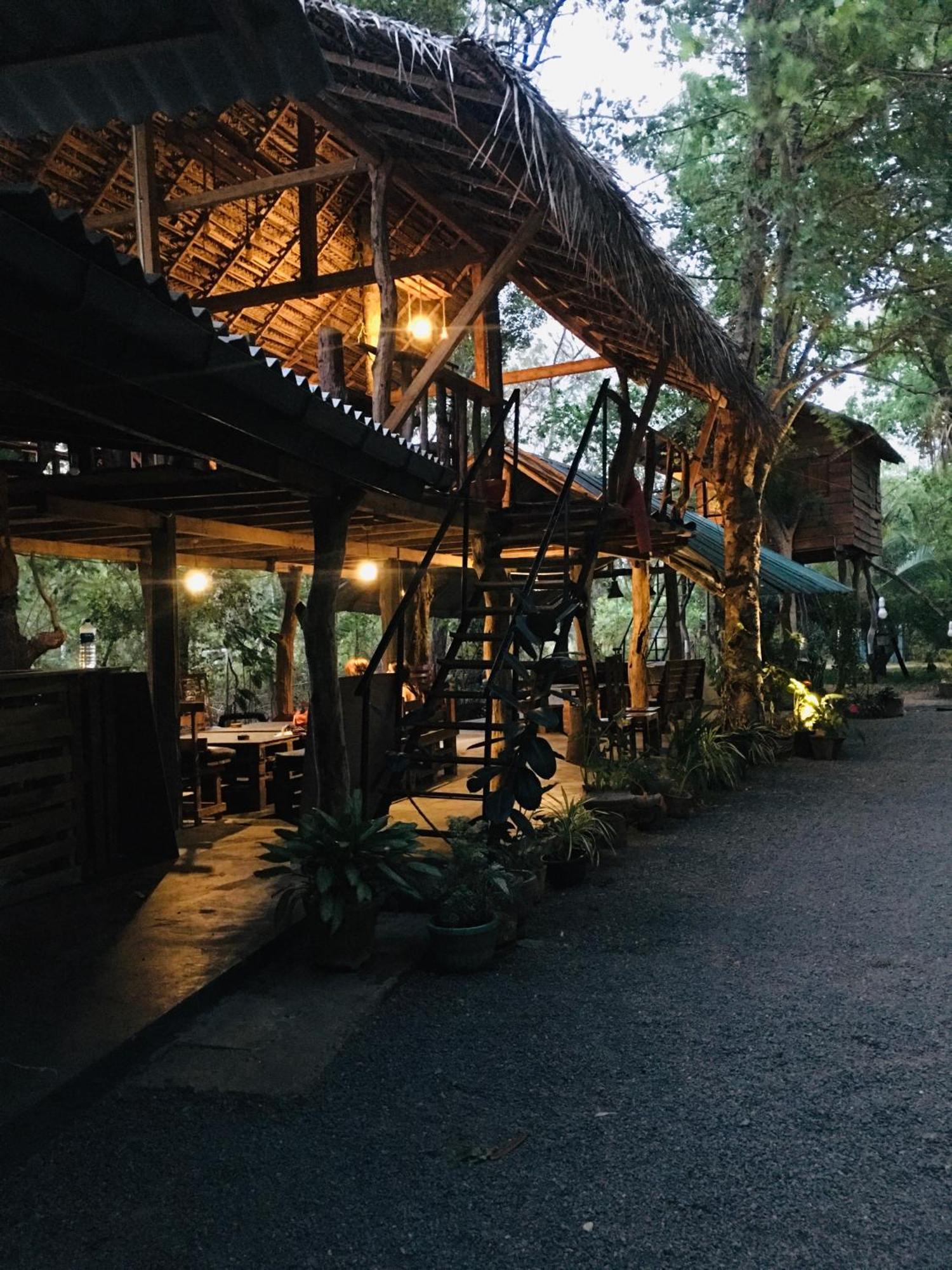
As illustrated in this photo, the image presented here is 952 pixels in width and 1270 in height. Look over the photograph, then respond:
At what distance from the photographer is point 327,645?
5438 mm

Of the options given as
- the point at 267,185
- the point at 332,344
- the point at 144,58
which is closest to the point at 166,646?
the point at 332,344

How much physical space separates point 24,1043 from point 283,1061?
3.08ft

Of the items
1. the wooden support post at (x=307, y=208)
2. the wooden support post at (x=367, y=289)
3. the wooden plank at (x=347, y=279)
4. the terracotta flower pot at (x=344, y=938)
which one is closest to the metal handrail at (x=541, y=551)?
the terracotta flower pot at (x=344, y=938)

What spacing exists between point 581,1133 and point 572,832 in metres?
3.47

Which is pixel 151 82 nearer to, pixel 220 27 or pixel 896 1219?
pixel 220 27

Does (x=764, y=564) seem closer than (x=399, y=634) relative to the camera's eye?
No

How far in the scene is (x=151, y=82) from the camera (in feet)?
7.18

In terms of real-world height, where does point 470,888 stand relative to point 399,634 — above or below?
below

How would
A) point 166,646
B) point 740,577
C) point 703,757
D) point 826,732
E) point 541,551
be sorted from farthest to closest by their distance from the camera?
→ point 826,732
point 740,577
point 703,757
point 166,646
point 541,551

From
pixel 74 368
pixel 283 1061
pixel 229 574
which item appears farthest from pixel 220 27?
pixel 229 574

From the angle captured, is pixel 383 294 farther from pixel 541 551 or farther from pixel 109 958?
pixel 109 958

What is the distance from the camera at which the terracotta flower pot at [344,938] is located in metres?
4.50

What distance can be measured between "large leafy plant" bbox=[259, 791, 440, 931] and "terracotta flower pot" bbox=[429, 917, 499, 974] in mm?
234

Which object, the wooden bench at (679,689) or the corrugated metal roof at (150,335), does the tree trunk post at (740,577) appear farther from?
the corrugated metal roof at (150,335)
